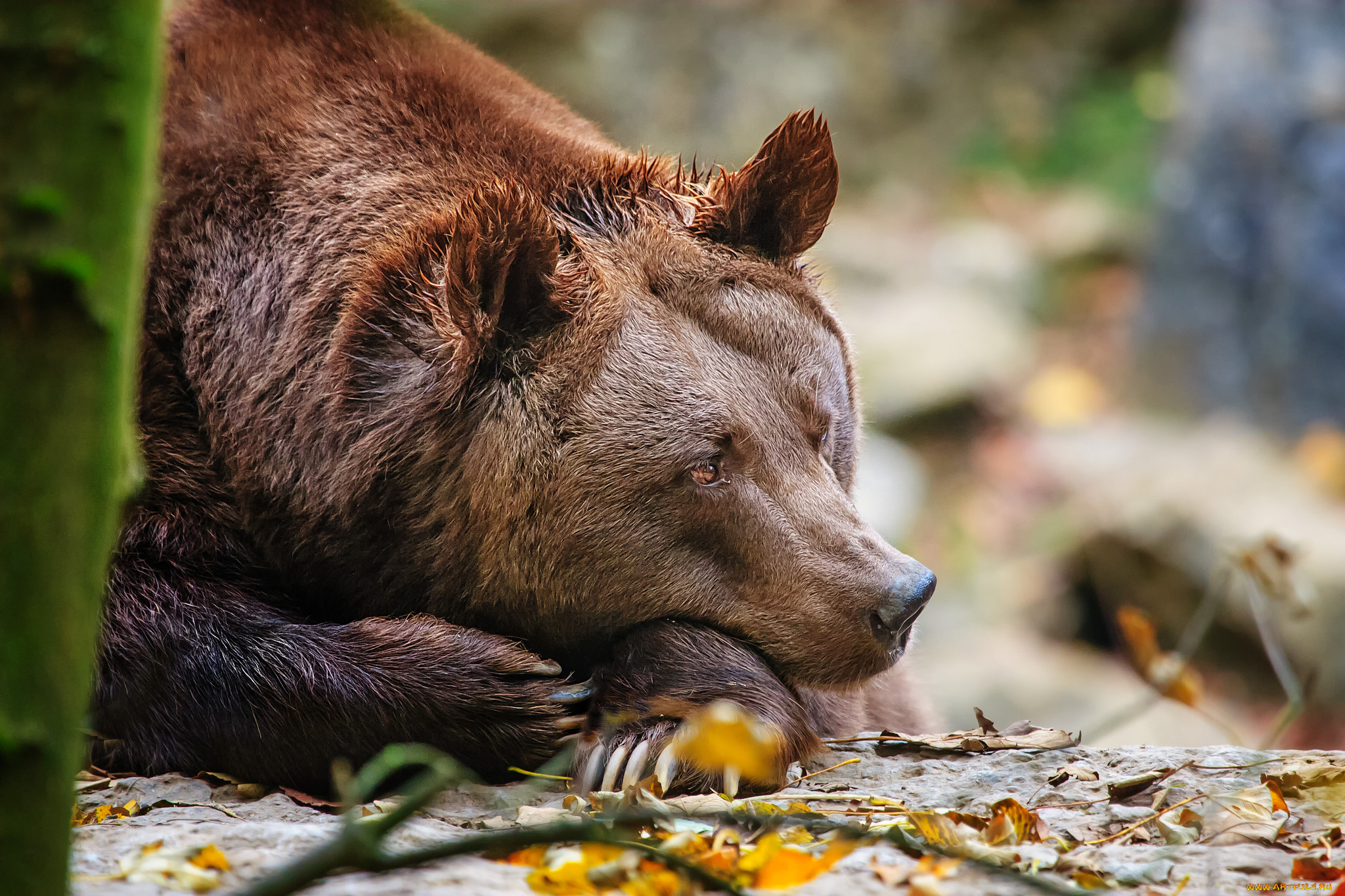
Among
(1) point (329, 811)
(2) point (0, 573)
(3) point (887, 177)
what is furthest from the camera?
(3) point (887, 177)

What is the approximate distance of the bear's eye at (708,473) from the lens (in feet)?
10.4

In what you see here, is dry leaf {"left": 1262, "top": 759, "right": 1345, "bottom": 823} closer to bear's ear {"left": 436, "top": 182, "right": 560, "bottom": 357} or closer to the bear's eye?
the bear's eye

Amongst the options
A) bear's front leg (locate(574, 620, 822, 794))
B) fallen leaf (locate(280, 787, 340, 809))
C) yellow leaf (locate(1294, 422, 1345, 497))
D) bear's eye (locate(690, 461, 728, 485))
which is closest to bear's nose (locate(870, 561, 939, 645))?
bear's front leg (locate(574, 620, 822, 794))

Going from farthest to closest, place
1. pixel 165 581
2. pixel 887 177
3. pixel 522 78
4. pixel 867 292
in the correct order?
pixel 887 177 < pixel 867 292 < pixel 522 78 < pixel 165 581

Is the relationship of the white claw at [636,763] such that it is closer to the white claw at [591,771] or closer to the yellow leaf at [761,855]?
the white claw at [591,771]

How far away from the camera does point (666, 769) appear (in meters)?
2.94

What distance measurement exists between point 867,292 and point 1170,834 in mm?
10875

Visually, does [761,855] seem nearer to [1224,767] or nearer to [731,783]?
[731,783]

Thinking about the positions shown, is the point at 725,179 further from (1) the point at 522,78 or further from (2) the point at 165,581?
(2) the point at 165,581

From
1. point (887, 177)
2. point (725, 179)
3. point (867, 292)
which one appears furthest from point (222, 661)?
point (887, 177)

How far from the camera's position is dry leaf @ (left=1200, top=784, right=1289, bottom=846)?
100 inches

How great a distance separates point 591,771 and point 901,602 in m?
0.88

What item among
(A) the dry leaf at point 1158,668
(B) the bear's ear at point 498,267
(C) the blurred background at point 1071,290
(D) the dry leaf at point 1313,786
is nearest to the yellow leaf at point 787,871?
(D) the dry leaf at point 1313,786

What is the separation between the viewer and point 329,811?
2895 mm
